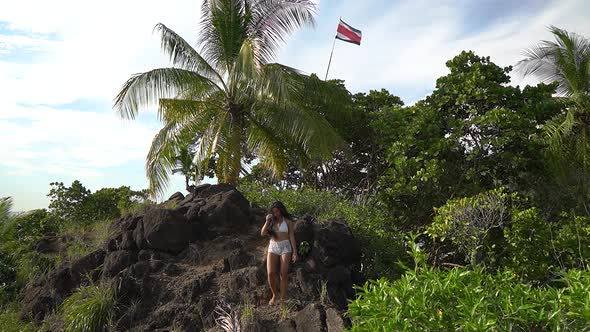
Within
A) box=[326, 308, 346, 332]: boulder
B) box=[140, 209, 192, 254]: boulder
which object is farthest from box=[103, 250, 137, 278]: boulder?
box=[326, 308, 346, 332]: boulder

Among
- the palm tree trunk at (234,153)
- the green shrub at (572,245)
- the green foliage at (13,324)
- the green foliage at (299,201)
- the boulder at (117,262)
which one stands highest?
the palm tree trunk at (234,153)

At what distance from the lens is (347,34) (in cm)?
1914

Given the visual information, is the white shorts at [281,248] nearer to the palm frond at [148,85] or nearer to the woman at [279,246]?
the woman at [279,246]

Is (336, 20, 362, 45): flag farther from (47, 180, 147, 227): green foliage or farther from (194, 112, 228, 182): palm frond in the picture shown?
(47, 180, 147, 227): green foliage

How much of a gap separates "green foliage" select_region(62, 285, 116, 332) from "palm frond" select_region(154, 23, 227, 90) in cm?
887

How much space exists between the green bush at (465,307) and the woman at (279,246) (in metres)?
3.36

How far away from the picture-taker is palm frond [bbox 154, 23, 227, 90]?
16.8 meters

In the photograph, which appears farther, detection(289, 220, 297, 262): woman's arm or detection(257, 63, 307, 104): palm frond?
detection(257, 63, 307, 104): palm frond

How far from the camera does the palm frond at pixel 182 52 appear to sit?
16797mm

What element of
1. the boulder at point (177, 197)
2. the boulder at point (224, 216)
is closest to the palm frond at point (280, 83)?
the boulder at point (177, 197)

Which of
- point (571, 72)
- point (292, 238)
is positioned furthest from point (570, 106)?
point (292, 238)

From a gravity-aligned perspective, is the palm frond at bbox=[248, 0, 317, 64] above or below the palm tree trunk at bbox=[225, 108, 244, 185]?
above

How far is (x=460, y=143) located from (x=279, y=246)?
25.9ft

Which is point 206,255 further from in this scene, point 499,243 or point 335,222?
point 499,243
